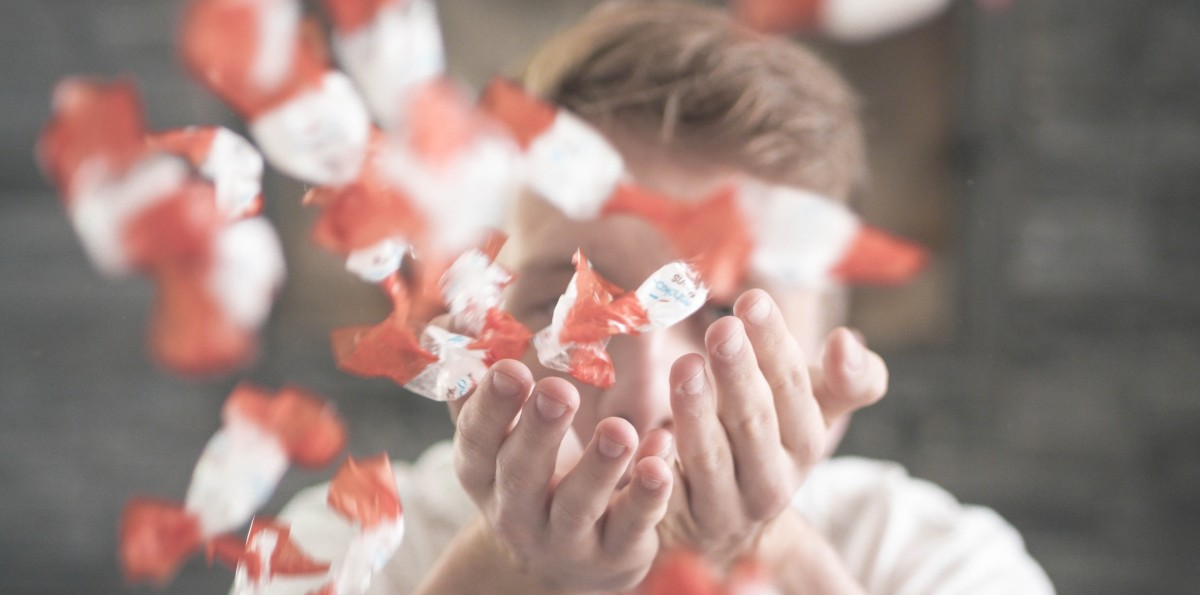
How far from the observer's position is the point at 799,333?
59 cm

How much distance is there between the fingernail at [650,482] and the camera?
12.9 inches

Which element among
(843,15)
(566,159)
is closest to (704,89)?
(566,159)

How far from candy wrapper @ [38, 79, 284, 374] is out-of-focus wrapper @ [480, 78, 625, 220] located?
0.13 metres

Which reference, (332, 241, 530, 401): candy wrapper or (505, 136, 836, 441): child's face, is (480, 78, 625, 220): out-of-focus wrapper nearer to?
(505, 136, 836, 441): child's face

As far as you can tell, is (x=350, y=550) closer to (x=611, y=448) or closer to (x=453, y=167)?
(x=611, y=448)

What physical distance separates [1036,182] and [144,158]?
941 millimetres

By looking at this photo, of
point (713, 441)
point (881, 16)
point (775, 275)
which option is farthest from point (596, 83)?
point (881, 16)

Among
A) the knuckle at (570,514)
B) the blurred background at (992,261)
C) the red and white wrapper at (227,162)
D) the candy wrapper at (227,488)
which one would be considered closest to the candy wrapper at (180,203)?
the red and white wrapper at (227,162)

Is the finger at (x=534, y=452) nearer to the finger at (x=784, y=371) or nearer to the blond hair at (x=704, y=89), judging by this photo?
the finger at (x=784, y=371)

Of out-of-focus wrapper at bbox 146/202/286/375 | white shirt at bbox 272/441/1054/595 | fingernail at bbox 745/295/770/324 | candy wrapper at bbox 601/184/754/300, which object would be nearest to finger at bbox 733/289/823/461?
fingernail at bbox 745/295/770/324

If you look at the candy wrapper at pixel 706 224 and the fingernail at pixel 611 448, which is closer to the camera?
the fingernail at pixel 611 448

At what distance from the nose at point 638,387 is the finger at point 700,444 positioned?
47 mm

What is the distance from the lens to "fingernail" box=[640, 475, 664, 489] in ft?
1.07

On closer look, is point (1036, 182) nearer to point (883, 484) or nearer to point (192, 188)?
point (883, 484)
